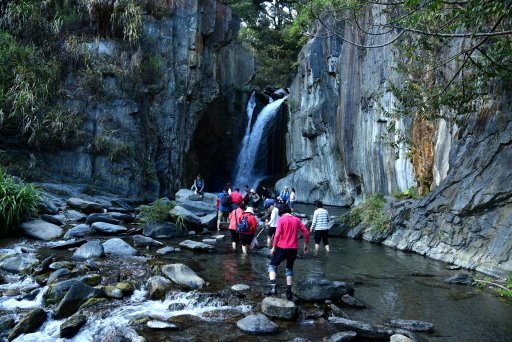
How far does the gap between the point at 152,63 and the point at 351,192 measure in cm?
1390

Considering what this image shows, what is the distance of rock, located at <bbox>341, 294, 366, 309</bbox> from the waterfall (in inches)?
928

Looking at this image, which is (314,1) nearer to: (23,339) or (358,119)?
(358,119)

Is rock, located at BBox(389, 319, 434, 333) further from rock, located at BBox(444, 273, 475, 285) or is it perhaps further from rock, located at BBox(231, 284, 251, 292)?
rock, located at BBox(444, 273, 475, 285)

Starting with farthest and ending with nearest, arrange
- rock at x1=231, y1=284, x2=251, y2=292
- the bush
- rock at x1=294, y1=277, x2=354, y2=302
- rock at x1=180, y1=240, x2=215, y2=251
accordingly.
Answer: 1. rock at x1=180, y1=240, x2=215, y2=251
2. the bush
3. rock at x1=231, y1=284, x2=251, y2=292
4. rock at x1=294, y1=277, x2=354, y2=302

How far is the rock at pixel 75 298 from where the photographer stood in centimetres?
660

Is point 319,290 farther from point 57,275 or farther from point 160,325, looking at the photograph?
point 57,275

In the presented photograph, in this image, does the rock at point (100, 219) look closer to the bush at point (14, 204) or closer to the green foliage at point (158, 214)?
the green foliage at point (158, 214)

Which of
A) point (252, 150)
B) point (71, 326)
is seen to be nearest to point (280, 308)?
point (71, 326)

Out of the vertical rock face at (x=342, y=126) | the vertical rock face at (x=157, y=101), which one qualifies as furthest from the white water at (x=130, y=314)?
the vertical rock face at (x=157, y=101)

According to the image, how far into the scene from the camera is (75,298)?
6836 millimetres

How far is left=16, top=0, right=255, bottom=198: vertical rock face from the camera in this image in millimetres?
20312

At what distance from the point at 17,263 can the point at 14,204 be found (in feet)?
10.3

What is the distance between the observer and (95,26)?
22938 millimetres

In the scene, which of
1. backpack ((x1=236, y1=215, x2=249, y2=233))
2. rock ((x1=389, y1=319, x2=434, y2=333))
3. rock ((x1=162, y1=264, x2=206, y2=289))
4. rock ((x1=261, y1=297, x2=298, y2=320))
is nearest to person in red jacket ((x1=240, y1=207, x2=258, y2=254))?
backpack ((x1=236, y1=215, x2=249, y2=233))
